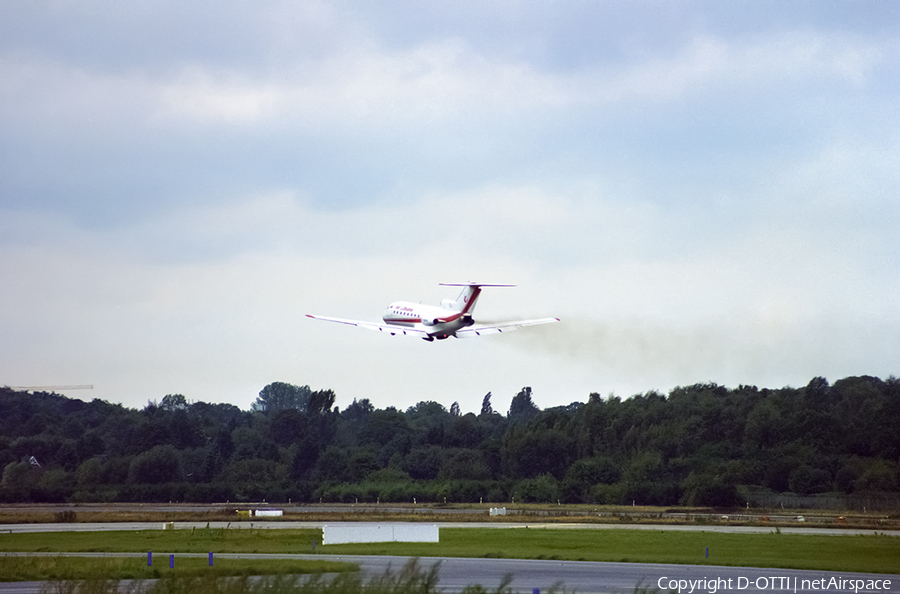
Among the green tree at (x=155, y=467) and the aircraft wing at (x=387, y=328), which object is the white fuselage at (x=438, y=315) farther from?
the green tree at (x=155, y=467)

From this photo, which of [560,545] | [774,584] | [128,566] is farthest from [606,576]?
[128,566]

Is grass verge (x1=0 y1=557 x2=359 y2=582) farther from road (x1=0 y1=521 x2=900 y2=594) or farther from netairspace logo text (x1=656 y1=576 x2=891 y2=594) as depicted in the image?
netairspace logo text (x1=656 y1=576 x2=891 y2=594)

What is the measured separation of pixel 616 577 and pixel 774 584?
7701mm

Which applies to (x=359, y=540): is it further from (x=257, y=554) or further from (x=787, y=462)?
(x=787, y=462)

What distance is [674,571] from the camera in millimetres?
54688

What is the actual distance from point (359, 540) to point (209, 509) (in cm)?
5896

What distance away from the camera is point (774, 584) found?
4928 cm

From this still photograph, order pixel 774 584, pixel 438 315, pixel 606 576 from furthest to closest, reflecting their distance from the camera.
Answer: pixel 438 315
pixel 606 576
pixel 774 584

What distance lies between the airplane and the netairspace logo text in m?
42.2

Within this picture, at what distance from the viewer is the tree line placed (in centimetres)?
13838

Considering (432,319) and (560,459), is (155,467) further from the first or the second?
(432,319)

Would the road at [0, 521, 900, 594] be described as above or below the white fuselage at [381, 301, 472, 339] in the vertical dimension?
below

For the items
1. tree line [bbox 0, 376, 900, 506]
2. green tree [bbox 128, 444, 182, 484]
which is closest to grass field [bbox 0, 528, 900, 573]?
tree line [bbox 0, 376, 900, 506]

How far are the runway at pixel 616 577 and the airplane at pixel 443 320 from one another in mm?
31370
